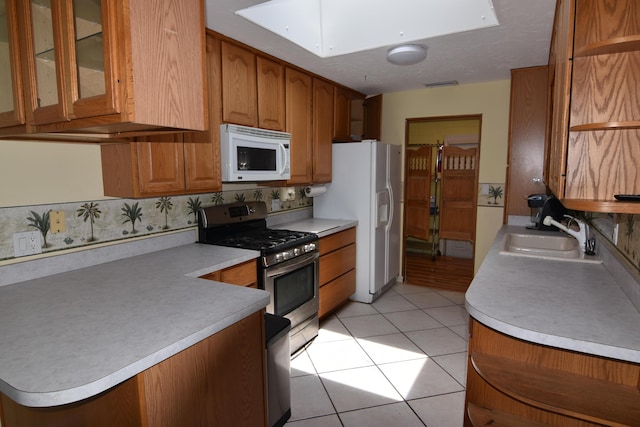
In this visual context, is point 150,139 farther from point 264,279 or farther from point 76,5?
point 264,279

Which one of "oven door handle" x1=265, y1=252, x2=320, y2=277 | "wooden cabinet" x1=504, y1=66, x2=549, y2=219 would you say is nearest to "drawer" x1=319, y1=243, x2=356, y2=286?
"oven door handle" x1=265, y1=252, x2=320, y2=277

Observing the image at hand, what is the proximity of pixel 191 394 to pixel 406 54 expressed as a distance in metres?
2.49

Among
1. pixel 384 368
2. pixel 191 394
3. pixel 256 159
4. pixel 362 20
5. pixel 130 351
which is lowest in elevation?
pixel 384 368

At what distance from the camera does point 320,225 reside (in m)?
3.50

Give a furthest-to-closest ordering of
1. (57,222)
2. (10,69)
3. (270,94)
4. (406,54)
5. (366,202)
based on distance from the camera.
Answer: (366,202)
(270,94)
(406,54)
(57,222)
(10,69)

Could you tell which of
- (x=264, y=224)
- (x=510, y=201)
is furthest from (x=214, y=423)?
(x=510, y=201)

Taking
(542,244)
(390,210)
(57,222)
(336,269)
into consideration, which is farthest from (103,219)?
(542,244)

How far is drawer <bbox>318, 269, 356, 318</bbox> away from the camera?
3.29m

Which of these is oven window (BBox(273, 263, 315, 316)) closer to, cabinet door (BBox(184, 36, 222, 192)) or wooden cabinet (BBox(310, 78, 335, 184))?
cabinet door (BBox(184, 36, 222, 192))

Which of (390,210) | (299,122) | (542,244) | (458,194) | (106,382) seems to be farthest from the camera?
(458,194)

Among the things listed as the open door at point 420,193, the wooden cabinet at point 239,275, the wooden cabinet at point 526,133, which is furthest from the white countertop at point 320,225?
the open door at point 420,193

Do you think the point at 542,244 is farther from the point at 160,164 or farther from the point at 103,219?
the point at 103,219

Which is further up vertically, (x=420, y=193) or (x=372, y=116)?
(x=372, y=116)

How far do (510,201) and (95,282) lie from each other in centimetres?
324
